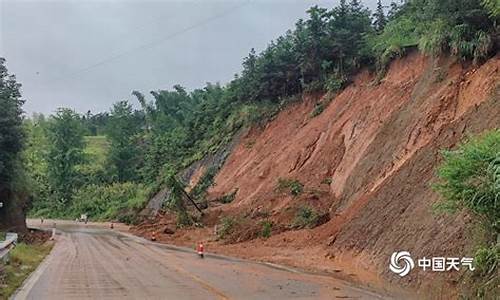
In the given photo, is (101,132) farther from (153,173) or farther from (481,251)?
(481,251)

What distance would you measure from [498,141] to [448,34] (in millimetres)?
14713

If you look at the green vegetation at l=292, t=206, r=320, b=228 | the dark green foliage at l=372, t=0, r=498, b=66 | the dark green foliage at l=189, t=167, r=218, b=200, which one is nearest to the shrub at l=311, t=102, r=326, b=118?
the dark green foliage at l=189, t=167, r=218, b=200

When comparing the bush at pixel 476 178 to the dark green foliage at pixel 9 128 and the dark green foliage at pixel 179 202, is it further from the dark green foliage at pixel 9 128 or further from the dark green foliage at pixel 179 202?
the dark green foliage at pixel 9 128

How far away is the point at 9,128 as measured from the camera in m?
36.5

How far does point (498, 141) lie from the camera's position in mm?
11062

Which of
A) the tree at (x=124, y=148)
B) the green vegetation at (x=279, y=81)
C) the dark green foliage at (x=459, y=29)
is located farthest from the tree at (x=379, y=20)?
the tree at (x=124, y=148)

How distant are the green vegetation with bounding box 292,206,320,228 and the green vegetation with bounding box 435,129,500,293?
51.0ft

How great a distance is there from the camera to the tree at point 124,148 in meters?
97.3

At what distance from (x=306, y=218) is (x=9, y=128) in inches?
773

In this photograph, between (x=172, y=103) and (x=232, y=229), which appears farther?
(x=172, y=103)

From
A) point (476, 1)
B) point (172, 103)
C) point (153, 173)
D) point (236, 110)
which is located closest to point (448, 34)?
point (476, 1)

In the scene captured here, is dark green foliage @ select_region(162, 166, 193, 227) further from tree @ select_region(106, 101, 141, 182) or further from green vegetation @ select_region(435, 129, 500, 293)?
tree @ select_region(106, 101, 141, 182)

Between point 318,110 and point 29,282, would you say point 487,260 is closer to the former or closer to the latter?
point 29,282

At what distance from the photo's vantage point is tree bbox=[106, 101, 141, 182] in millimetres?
97312
